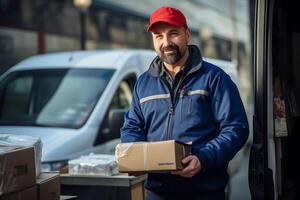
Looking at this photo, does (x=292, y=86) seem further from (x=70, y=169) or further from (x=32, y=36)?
(x=32, y=36)

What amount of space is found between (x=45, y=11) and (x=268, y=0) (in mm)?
11970

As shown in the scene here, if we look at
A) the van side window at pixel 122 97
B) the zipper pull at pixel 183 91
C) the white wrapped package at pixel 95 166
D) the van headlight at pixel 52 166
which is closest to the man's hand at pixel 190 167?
the zipper pull at pixel 183 91

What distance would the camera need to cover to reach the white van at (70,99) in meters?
5.56

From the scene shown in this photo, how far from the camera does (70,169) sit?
427cm

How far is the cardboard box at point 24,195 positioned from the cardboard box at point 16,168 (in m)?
0.02

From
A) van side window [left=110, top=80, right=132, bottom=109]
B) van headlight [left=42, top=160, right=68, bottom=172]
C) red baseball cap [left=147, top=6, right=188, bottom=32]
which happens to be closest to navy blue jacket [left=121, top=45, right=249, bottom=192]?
red baseball cap [left=147, top=6, right=188, bottom=32]

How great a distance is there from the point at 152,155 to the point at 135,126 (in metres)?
0.39

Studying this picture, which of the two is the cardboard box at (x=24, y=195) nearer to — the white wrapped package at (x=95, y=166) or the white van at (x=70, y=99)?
the white wrapped package at (x=95, y=166)

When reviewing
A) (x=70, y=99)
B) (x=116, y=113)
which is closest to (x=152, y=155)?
(x=116, y=113)

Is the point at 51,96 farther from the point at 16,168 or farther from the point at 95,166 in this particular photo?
the point at 16,168

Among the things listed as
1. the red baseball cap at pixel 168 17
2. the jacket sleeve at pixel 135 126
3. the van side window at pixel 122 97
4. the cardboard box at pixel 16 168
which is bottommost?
the cardboard box at pixel 16 168

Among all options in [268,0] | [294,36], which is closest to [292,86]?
[294,36]

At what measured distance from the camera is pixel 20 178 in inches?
123

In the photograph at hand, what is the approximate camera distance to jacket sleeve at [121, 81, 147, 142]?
3.46m
